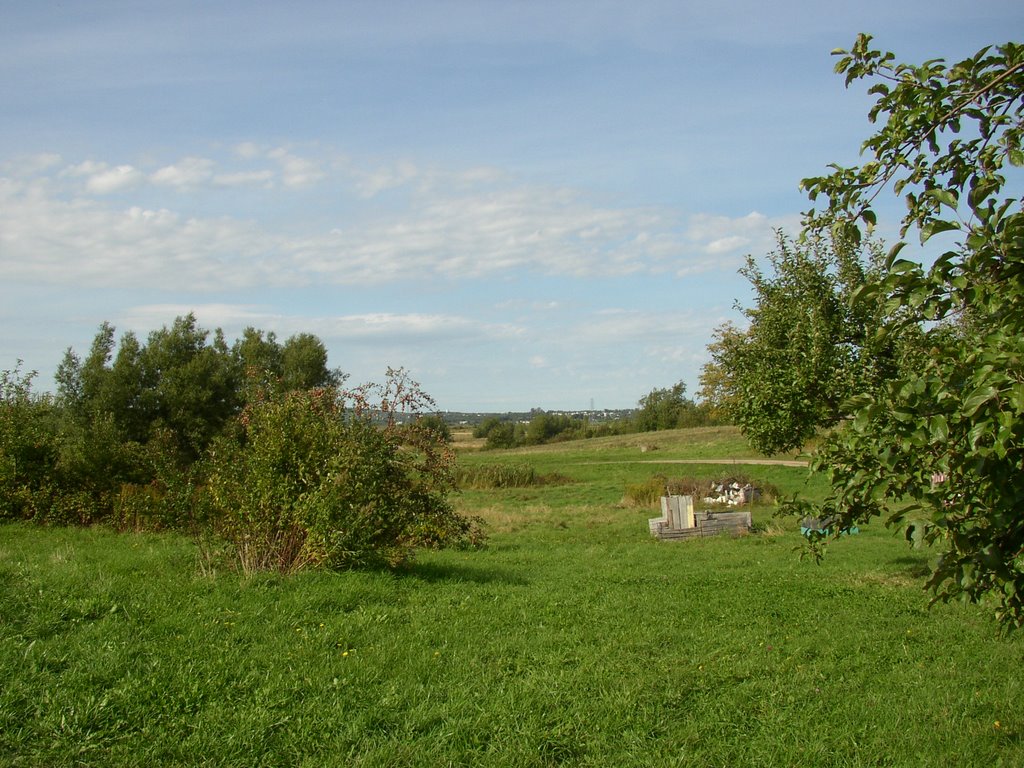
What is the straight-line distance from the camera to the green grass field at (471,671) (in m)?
4.64

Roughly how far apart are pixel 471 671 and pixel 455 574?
425cm

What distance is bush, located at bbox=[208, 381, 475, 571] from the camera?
8789 mm

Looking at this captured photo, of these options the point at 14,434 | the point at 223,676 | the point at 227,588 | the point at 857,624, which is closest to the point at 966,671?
the point at 857,624

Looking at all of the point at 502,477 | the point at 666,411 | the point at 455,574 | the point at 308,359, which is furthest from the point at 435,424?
the point at 666,411

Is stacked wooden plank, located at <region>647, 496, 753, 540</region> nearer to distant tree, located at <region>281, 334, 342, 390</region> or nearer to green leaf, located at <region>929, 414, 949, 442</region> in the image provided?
green leaf, located at <region>929, 414, 949, 442</region>

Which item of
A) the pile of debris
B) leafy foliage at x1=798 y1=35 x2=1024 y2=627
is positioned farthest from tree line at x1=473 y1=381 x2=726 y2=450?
leafy foliage at x1=798 y1=35 x2=1024 y2=627

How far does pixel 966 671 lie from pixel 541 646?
146 inches

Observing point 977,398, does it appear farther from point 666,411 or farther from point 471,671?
point 666,411

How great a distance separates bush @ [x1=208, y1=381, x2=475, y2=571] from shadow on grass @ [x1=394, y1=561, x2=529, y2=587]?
10.4 inches

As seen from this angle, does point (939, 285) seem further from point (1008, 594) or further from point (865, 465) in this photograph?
point (1008, 594)

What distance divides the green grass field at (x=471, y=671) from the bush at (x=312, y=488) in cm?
52

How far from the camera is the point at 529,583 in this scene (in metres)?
10.3

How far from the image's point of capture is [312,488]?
362 inches

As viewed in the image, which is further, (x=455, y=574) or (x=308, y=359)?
(x=308, y=359)
